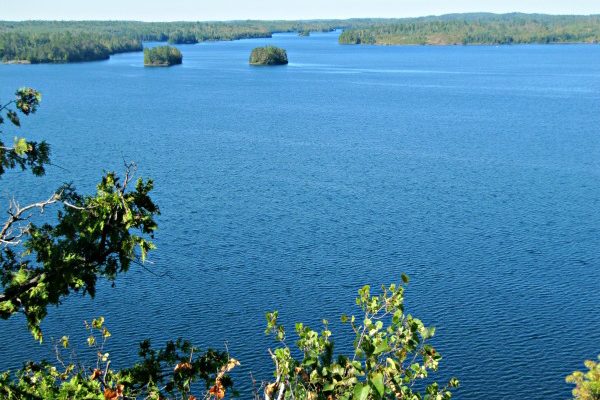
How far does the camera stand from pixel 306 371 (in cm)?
762

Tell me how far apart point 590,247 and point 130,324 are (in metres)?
23.6

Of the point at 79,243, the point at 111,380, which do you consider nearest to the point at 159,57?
→ the point at 79,243

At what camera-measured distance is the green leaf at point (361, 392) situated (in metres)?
5.95

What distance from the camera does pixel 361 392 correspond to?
5.98m

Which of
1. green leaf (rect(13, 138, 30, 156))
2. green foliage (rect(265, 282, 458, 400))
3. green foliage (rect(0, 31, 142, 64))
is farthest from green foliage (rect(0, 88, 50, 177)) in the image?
green foliage (rect(0, 31, 142, 64))

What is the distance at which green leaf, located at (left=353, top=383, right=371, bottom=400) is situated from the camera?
5952 mm

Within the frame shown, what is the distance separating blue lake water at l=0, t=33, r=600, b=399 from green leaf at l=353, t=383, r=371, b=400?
816 inches

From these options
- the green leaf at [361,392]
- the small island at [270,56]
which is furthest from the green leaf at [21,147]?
the small island at [270,56]

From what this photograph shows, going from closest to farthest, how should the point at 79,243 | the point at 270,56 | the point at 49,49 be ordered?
the point at 79,243 → the point at 270,56 → the point at 49,49

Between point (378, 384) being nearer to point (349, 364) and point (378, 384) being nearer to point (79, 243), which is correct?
point (349, 364)

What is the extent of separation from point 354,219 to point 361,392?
37238 millimetres

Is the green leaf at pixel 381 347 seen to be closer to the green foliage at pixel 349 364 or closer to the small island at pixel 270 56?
the green foliage at pixel 349 364

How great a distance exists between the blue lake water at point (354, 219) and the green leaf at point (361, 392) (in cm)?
2072

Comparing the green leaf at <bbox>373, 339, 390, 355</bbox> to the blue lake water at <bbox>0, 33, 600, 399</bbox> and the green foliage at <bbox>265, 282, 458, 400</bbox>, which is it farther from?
the blue lake water at <bbox>0, 33, 600, 399</bbox>
